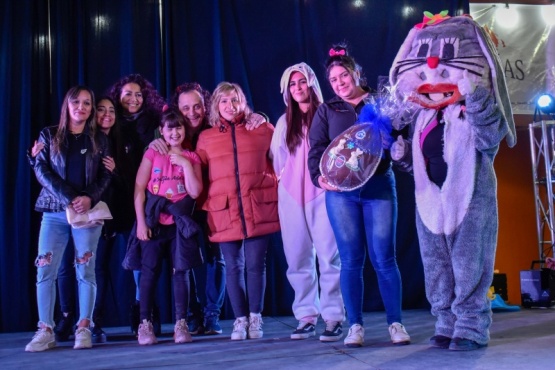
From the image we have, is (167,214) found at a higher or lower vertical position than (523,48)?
lower

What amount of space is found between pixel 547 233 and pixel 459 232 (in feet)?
13.5

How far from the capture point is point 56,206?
3.25 metres

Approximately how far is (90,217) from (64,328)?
741mm

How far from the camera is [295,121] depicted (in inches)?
130

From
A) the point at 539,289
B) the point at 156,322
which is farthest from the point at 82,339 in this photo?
the point at 539,289

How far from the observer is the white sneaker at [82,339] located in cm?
313

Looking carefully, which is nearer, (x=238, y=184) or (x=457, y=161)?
(x=457, y=161)

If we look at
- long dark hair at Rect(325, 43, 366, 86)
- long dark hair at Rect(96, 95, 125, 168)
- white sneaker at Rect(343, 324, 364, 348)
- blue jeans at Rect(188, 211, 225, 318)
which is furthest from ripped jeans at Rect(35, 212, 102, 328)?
long dark hair at Rect(325, 43, 366, 86)

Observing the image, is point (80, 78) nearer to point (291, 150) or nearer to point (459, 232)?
point (291, 150)

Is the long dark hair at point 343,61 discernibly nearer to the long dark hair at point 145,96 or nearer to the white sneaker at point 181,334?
the long dark hair at point 145,96

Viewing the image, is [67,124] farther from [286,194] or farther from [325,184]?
[325,184]

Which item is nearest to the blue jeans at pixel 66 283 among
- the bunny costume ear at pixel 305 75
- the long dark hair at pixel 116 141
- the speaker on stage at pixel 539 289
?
the long dark hair at pixel 116 141

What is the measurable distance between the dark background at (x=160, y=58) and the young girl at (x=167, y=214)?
3.42 feet

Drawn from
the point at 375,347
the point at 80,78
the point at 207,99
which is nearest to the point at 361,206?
the point at 375,347
